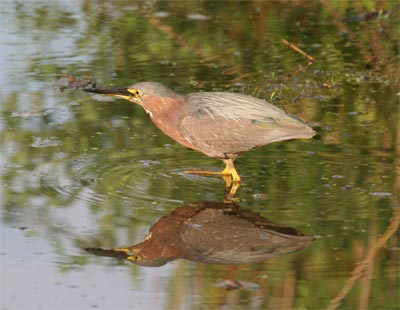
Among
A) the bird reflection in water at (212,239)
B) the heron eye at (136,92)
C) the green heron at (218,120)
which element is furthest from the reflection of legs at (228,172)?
the heron eye at (136,92)

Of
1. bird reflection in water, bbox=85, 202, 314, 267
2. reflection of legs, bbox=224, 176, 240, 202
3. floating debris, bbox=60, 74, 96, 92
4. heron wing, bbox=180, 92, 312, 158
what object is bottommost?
floating debris, bbox=60, 74, 96, 92

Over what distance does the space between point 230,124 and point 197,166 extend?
56 cm

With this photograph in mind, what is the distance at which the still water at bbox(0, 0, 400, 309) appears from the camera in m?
6.21

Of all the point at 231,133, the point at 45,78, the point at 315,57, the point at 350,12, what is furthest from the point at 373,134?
the point at 350,12

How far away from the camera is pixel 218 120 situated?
804 cm

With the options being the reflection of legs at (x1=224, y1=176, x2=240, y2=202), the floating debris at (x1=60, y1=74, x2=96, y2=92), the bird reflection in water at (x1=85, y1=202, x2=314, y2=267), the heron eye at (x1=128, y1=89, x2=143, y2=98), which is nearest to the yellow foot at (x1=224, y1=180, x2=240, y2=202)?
the reflection of legs at (x1=224, y1=176, x2=240, y2=202)

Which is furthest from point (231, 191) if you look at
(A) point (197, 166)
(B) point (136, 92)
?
(B) point (136, 92)

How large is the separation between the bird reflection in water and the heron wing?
2.20 ft

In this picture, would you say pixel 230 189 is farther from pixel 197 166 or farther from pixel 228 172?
pixel 197 166

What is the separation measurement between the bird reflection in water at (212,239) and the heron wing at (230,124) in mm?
670

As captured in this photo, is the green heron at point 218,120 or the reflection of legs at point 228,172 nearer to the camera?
the green heron at point 218,120

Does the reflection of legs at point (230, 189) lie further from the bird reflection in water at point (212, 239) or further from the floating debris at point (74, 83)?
the floating debris at point (74, 83)

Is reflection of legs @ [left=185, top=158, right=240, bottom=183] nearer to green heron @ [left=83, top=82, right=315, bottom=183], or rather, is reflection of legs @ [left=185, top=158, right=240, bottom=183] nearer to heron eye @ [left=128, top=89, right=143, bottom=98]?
green heron @ [left=83, top=82, right=315, bottom=183]

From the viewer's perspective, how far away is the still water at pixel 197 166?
20.4 feet
